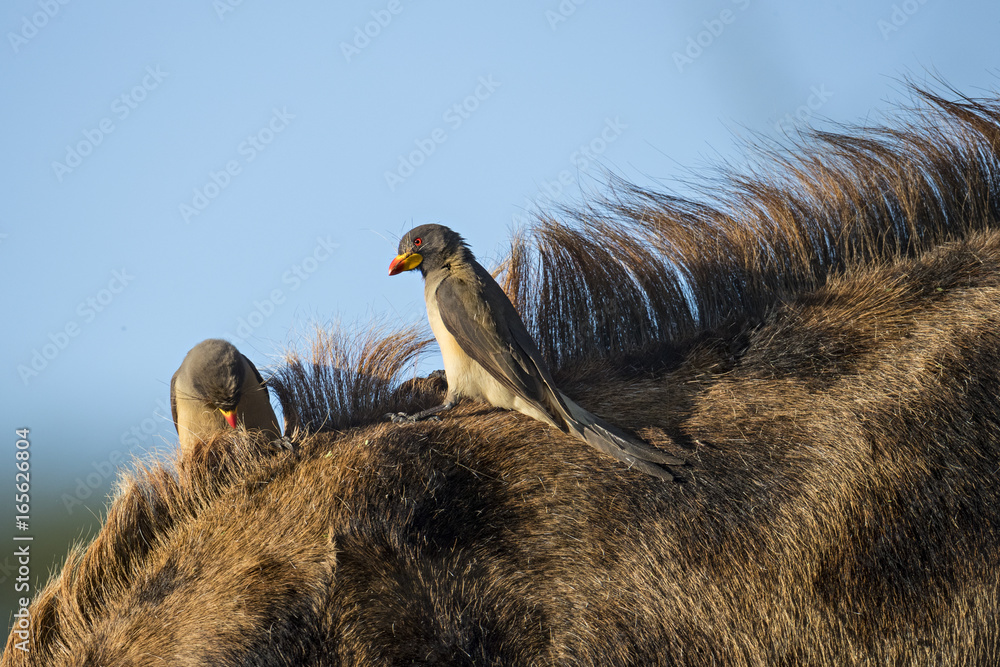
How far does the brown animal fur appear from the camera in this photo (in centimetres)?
431

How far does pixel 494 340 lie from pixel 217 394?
5.66 ft

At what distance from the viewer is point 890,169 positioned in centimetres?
638

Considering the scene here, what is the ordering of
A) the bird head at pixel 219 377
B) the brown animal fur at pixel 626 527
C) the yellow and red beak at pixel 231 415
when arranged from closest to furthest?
1. the brown animal fur at pixel 626 527
2. the bird head at pixel 219 377
3. the yellow and red beak at pixel 231 415

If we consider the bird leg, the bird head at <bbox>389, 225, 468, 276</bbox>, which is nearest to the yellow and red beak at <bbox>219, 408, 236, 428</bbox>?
the bird leg

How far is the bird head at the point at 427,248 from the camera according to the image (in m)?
4.95

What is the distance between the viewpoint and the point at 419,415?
492cm

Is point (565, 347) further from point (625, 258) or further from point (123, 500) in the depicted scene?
point (123, 500)

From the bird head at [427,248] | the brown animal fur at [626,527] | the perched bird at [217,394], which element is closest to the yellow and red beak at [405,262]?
the bird head at [427,248]

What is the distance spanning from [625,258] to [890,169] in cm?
232

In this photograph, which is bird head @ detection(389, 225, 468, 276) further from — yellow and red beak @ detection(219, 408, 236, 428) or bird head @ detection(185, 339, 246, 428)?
yellow and red beak @ detection(219, 408, 236, 428)

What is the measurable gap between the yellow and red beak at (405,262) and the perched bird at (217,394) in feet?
3.60

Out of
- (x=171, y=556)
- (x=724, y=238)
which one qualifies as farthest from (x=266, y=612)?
(x=724, y=238)

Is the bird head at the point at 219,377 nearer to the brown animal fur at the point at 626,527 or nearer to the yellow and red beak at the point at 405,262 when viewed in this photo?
the brown animal fur at the point at 626,527

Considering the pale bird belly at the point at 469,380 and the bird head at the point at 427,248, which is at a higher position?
the bird head at the point at 427,248
